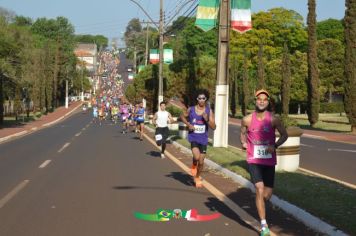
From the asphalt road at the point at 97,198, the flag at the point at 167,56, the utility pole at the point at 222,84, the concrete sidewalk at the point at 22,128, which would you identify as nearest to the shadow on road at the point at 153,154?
the asphalt road at the point at 97,198

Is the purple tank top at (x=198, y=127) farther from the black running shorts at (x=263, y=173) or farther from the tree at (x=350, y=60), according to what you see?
the tree at (x=350, y=60)

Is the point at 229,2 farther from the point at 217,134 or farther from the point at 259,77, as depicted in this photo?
the point at 259,77

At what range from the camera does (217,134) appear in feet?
65.6

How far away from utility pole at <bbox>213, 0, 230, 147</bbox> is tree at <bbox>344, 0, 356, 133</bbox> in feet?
52.8

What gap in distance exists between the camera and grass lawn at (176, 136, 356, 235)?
7577 mm

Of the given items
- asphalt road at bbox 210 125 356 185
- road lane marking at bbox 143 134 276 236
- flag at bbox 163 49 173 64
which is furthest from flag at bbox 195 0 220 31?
flag at bbox 163 49 173 64

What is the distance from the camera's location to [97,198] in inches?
401

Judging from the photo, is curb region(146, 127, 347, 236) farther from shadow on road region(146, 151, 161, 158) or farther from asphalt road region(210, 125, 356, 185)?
shadow on road region(146, 151, 161, 158)

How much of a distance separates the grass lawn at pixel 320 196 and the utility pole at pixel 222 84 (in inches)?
259

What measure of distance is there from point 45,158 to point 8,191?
7.22 m

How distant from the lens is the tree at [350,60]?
3392 cm

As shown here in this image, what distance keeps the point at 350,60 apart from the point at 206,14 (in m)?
16.7

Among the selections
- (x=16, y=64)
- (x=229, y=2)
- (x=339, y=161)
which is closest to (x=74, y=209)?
(x=339, y=161)

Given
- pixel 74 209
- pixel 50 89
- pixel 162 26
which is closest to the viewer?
pixel 74 209
